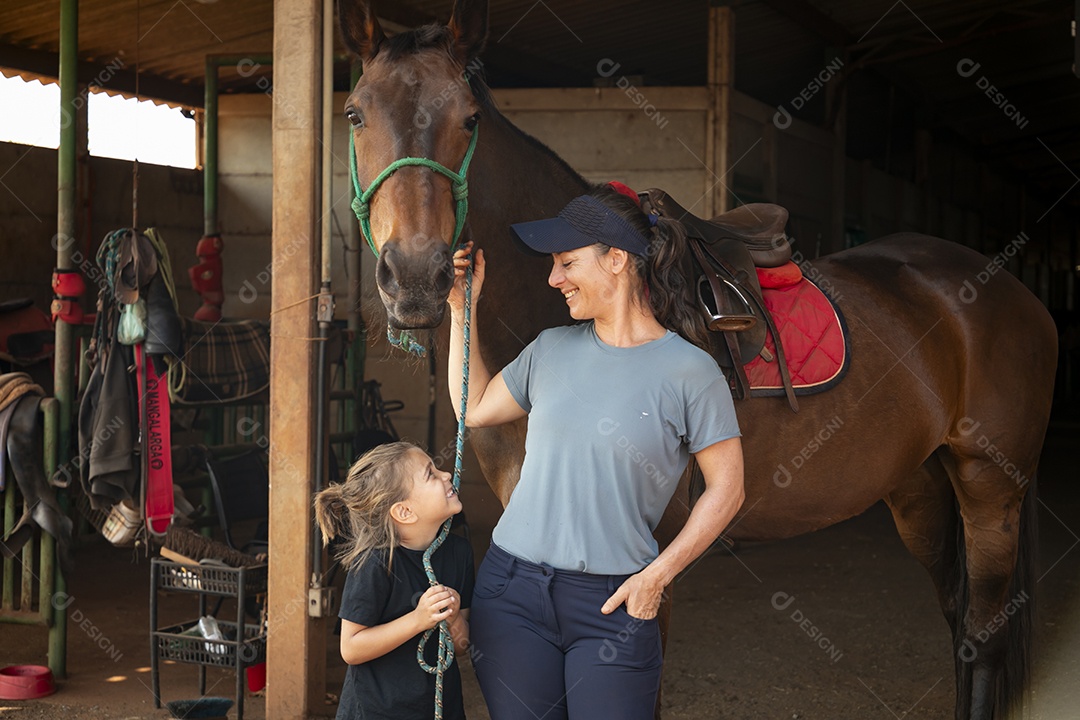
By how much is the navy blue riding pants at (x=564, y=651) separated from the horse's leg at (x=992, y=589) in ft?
5.75

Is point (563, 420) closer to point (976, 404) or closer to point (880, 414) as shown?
point (880, 414)

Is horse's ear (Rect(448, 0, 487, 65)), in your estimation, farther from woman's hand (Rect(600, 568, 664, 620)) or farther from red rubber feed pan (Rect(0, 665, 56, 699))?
red rubber feed pan (Rect(0, 665, 56, 699))

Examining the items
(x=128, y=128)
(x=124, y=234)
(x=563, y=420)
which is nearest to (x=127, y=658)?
(x=124, y=234)

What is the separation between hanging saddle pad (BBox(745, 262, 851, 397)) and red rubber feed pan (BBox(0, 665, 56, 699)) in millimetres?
2692

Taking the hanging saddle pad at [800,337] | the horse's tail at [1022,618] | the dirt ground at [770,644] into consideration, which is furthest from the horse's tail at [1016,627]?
the hanging saddle pad at [800,337]

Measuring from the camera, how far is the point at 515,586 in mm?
1772

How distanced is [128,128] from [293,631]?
5.90m

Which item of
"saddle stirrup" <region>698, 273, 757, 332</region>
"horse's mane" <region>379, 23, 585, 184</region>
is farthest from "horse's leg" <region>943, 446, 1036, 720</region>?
"horse's mane" <region>379, 23, 585, 184</region>

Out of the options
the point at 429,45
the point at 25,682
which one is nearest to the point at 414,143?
the point at 429,45

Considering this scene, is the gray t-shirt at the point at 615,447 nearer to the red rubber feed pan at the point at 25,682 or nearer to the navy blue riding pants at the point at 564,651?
the navy blue riding pants at the point at 564,651

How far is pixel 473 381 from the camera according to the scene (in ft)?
6.62

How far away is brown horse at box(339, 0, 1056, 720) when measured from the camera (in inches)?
84.1

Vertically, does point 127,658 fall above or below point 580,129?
below

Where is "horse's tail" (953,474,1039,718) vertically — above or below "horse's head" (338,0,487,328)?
below
